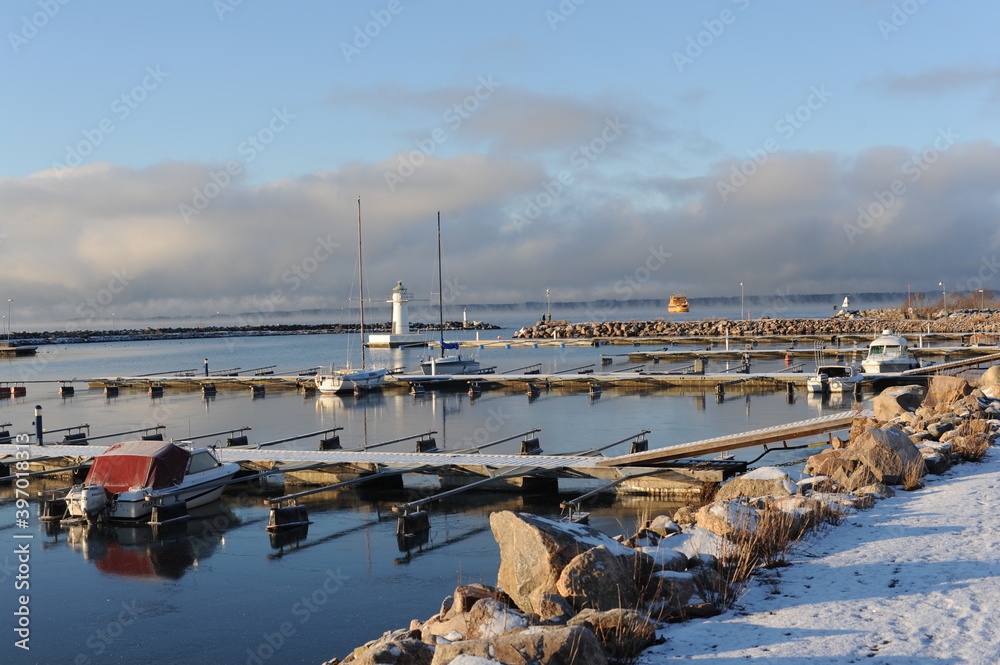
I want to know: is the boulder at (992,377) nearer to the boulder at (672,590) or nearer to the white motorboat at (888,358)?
the boulder at (672,590)

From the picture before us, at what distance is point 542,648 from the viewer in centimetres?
494

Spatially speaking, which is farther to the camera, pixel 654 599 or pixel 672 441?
pixel 672 441

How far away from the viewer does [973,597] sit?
20.3ft

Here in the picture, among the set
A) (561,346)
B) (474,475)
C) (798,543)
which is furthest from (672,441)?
(561,346)

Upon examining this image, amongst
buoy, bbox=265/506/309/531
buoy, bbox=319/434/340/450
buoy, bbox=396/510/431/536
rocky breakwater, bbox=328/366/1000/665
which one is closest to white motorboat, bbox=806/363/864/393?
buoy, bbox=319/434/340/450

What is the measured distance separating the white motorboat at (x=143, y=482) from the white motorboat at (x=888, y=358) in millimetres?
31039

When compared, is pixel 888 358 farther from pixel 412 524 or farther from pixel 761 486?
pixel 761 486

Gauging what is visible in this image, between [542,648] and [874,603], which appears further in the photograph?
[874,603]

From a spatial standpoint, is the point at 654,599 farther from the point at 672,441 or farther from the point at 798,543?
the point at 672,441

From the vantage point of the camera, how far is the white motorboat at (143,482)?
57.7 ft

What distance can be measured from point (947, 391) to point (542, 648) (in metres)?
15.9

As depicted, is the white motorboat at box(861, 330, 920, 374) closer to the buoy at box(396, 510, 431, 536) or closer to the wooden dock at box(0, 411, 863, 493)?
the wooden dock at box(0, 411, 863, 493)

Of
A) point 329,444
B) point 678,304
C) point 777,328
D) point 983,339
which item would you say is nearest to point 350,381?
point 329,444

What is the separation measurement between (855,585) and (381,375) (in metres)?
40.9
